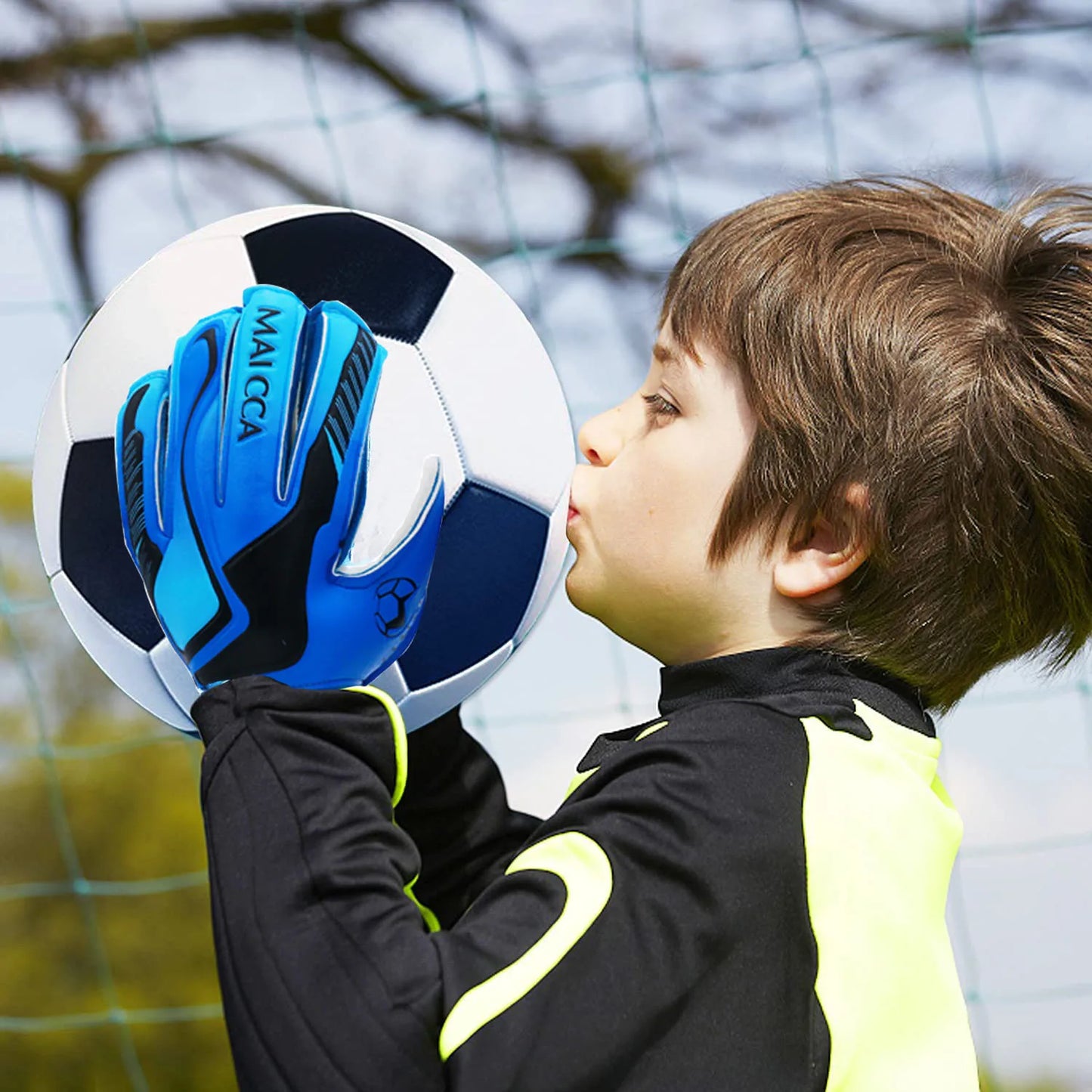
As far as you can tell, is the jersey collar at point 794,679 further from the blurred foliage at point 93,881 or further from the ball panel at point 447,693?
the blurred foliage at point 93,881

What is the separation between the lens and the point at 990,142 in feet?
7.95

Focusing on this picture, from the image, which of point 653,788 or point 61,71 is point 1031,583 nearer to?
point 653,788

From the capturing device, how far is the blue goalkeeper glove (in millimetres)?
778

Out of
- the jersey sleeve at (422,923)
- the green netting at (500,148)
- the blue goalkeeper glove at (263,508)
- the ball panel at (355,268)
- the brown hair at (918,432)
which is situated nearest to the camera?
the jersey sleeve at (422,923)

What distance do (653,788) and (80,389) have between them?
0.51 metres

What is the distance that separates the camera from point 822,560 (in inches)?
35.3

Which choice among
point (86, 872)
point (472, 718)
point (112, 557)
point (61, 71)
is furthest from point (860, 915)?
point (86, 872)

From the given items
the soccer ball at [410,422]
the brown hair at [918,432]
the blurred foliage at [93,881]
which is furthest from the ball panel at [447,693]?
the blurred foliage at [93,881]

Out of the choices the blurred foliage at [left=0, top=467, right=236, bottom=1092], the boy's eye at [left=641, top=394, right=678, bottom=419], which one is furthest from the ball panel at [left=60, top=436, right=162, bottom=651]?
the blurred foliage at [left=0, top=467, right=236, bottom=1092]

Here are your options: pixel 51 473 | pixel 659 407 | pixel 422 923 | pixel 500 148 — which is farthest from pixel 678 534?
pixel 500 148

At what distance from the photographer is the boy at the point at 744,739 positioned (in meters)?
0.69

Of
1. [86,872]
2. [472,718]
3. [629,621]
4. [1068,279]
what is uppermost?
[1068,279]

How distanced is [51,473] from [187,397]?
26 cm

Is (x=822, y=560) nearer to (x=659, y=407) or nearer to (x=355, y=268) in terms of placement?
(x=659, y=407)
